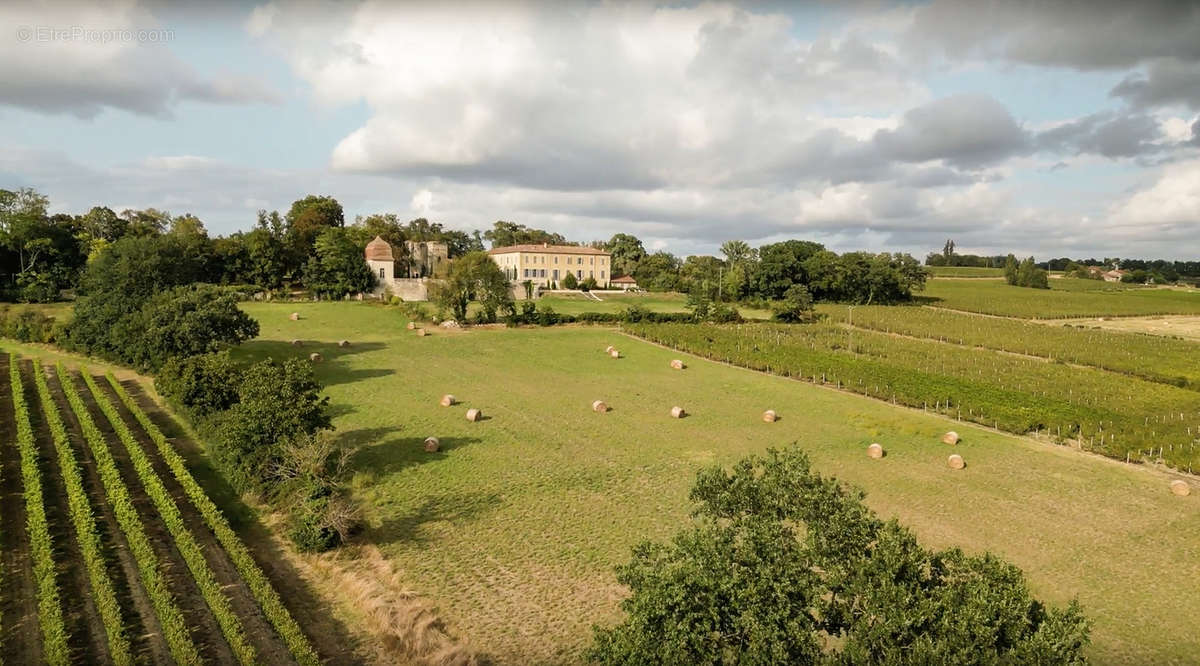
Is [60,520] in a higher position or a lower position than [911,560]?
lower

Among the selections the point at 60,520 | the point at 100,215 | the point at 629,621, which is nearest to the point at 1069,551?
the point at 629,621

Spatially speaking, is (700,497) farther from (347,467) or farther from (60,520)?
(60,520)

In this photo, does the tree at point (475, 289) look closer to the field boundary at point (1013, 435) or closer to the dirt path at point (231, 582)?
the field boundary at point (1013, 435)

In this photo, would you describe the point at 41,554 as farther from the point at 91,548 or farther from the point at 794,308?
the point at 794,308

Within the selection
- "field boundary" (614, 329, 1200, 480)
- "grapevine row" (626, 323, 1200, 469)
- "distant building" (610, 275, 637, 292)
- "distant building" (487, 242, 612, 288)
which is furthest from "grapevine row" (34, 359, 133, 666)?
"distant building" (610, 275, 637, 292)

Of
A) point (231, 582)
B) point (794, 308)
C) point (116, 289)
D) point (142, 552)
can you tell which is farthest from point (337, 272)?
point (231, 582)

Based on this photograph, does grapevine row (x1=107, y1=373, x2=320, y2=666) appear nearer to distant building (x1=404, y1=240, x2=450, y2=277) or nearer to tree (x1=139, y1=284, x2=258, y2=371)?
tree (x1=139, y1=284, x2=258, y2=371)
